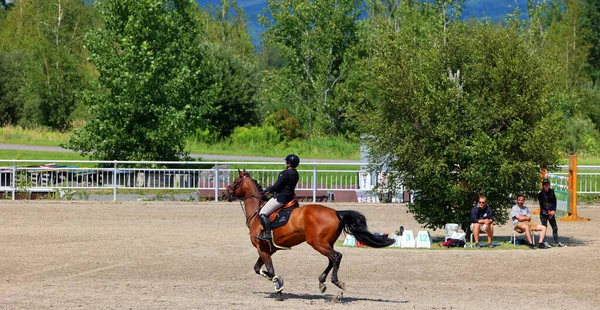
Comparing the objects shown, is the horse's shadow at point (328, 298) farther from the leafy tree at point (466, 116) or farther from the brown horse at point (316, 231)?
the leafy tree at point (466, 116)

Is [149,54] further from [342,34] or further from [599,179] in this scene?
[342,34]

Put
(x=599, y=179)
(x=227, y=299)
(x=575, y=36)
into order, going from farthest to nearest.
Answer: (x=575, y=36) → (x=599, y=179) → (x=227, y=299)

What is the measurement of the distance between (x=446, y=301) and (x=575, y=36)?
3115 inches

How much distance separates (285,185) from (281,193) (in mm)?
166

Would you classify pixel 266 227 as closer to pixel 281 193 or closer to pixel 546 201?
pixel 281 193

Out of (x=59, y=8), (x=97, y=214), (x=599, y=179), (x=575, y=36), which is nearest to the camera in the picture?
(x=97, y=214)

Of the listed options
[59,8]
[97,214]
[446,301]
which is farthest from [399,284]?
[59,8]

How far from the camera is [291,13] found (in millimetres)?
60094

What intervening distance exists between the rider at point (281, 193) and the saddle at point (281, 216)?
5 centimetres

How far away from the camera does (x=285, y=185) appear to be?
1350cm

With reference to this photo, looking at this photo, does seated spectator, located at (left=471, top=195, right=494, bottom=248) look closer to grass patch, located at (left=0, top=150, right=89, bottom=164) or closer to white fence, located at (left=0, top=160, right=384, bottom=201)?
white fence, located at (left=0, top=160, right=384, bottom=201)

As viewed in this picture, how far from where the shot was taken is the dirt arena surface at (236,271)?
13.0m

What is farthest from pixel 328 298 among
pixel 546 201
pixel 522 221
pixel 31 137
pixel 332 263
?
pixel 31 137

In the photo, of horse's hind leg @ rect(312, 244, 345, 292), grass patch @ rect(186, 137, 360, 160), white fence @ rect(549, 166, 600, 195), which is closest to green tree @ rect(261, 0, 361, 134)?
grass patch @ rect(186, 137, 360, 160)
